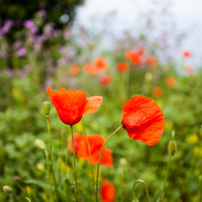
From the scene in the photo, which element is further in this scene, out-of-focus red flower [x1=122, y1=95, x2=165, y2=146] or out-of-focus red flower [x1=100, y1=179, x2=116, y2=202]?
out-of-focus red flower [x1=100, y1=179, x2=116, y2=202]

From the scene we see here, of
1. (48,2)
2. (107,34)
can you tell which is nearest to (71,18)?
(48,2)

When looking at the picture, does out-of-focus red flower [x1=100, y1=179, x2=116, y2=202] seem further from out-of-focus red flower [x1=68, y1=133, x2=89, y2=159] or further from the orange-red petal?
the orange-red petal

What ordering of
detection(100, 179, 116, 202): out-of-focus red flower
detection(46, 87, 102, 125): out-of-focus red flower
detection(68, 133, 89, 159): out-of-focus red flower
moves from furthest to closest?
detection(100, 179, 116, 202): out-of-focus red flower < detection(68, 133, 89, 159): out-of-focus red flower < detection(46, 87, 102, 125): out-of-focus red flower

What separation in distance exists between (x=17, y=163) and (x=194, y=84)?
1.83m

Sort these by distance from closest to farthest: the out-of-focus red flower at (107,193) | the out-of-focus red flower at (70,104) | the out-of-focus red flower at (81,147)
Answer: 1. the out-of-focus red flower at (70,104)
2. the out-of-focus red flower at (81,147)
3. the out-of-focus red flower at (107,193)

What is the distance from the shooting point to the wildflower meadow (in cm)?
56

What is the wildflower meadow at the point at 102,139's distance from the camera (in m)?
0.56

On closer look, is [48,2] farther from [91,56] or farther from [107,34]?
[91,56]

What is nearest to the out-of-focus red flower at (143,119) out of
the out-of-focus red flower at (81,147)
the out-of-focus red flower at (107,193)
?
the out-of-focus red flower at (81,147)

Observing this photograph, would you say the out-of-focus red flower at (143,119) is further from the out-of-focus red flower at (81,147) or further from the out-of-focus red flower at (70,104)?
the out-of-focus red flower at (81,147)

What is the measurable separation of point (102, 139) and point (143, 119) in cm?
29

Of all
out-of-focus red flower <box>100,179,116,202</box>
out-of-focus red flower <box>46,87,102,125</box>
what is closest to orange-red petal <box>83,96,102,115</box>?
out-of-focus red flower <box>46,87,102,125</box>

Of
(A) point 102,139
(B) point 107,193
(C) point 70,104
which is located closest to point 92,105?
(C) point 70,104

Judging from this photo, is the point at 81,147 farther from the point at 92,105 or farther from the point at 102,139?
the point at 92,105
